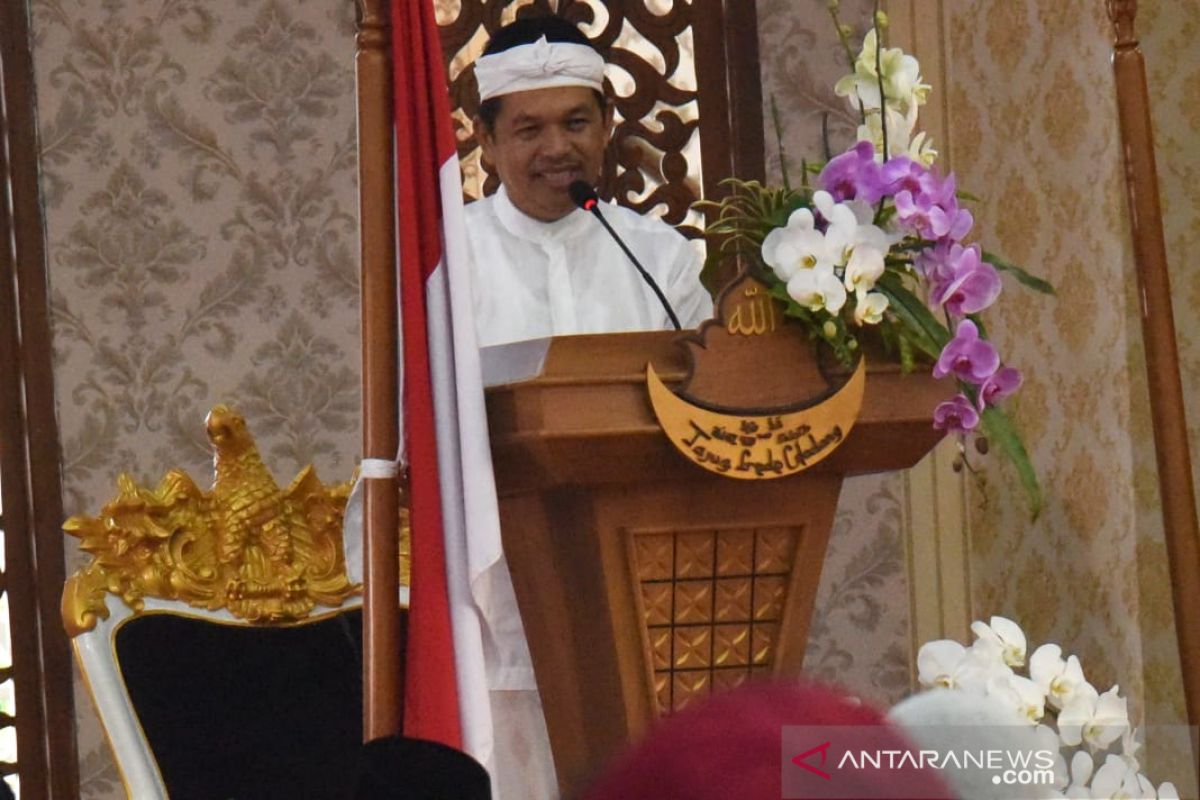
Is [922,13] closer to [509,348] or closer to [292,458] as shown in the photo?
[292,458]

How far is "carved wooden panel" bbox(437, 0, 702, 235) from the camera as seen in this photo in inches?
133

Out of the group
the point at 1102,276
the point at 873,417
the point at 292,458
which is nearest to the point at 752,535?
the point at 873,417

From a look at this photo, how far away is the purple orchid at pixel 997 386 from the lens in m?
1.78

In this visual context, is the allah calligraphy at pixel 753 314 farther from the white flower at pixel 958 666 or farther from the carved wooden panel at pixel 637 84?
the carved wooden panel at pixel 637 84

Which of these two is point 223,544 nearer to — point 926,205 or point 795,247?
point 795,247

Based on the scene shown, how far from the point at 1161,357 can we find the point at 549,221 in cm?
88

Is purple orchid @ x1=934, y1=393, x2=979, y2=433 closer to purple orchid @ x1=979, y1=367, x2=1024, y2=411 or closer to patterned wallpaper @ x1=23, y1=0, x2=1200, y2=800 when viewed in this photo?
purple orchid @ x1=979, y1=367, x2=1024, y2=411

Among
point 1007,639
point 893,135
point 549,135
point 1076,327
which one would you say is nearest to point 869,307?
point 893,135

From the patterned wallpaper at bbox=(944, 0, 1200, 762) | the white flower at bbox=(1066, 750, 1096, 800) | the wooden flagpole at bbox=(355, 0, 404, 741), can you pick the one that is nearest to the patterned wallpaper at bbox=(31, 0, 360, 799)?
the patterned wallpaper at bbox=(944, 0, 1200, 762)

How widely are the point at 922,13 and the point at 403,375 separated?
2028mm

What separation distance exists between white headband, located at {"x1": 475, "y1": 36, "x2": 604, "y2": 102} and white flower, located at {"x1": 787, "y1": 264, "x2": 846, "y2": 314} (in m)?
0.76

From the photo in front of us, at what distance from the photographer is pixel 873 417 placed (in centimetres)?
175

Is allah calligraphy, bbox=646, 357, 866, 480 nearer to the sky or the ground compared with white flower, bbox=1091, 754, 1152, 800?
nearer to the sky

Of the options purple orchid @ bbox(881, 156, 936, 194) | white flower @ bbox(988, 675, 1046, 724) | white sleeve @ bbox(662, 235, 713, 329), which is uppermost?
purple orchid @ bbox(881, 156, 936, 194)
